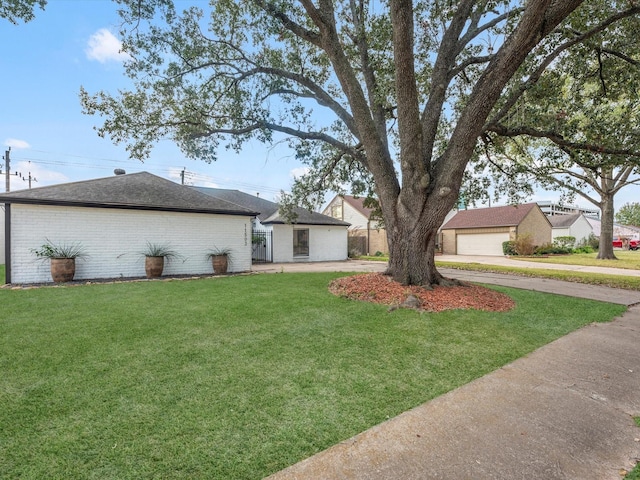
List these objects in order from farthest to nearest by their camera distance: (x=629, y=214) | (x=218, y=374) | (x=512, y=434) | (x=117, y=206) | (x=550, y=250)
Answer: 1. (x=629, y=214)
2. (x=550, y=250)
3. (x=117, y=206)
4. (x=218, y=374)
5. (x=512, y=434)

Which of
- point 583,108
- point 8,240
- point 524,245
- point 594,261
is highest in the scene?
point 583,108

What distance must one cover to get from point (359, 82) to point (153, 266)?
27.4 ft

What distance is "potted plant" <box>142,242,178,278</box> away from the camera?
10.2 metres

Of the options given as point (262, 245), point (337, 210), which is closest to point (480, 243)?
point (337, 210)

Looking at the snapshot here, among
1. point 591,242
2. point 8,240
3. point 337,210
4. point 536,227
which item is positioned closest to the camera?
point 8,240

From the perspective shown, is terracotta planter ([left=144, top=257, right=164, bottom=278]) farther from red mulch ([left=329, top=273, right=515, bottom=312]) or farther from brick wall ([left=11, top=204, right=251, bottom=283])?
red mulch ([left=329, top=273, right=515, bottom=312])

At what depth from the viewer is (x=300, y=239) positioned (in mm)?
18375

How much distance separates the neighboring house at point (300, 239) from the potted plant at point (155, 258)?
6825mm

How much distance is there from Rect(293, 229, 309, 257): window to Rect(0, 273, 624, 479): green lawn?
1194 centimetres

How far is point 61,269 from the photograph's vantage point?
894 cm

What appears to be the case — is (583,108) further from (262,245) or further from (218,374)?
(262,245)

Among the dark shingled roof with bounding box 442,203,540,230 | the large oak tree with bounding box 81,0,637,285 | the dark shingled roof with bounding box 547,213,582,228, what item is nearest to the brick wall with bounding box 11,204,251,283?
the large oak tree with bounding box 81,0,637,285

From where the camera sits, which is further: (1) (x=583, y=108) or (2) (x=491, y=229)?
(2) (x=491, y=229)

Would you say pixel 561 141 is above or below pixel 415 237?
above
